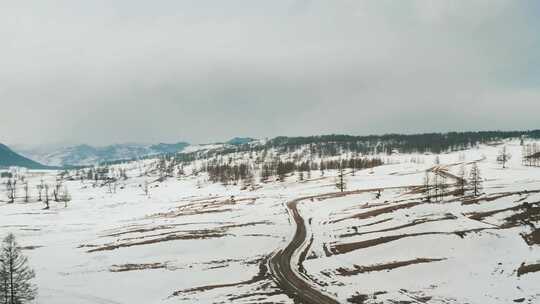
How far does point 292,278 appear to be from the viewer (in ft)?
162

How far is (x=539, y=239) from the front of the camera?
50938 millimetres

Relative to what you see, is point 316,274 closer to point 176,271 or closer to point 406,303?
point 406,303

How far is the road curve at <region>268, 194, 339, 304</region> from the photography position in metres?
42.1

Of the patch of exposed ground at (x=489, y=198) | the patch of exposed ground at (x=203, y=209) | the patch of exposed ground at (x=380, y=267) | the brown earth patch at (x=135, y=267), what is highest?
the patch of exposed ground at (x=489, y=198)

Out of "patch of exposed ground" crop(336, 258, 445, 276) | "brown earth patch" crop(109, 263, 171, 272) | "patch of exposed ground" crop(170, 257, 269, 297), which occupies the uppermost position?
"patch of exposed ground" crop(336, 258, 445, 276)

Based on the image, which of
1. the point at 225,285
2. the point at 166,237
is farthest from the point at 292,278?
the point at 166,237

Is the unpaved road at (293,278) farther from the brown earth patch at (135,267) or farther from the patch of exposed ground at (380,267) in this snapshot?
the brown earth patch at (135,267)

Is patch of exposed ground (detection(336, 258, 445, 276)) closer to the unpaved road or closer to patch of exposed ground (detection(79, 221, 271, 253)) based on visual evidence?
the unpaved road

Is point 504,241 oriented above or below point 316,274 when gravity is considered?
above

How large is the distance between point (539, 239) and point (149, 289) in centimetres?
5715

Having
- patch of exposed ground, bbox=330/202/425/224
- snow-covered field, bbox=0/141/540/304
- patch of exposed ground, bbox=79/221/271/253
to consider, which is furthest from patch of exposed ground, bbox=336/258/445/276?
patch of exposed ground, bbox=79/221/271/253

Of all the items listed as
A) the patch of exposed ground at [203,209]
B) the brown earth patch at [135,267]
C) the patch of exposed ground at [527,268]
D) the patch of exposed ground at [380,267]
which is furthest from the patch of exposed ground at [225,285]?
the patch of exposed ground at [203,209]

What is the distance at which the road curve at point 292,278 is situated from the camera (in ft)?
138

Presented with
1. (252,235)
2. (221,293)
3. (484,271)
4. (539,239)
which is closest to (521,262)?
(484,271)
